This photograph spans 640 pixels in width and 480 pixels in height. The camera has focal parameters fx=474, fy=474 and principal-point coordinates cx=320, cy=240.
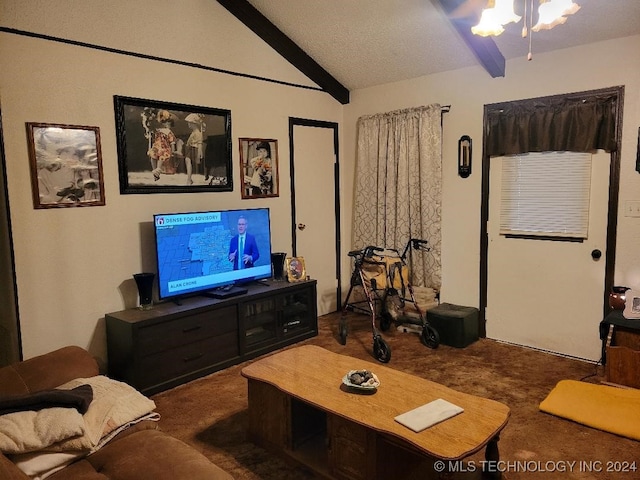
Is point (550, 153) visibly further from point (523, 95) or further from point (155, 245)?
point (155, 245)

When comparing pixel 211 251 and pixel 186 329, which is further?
pixel 211 251

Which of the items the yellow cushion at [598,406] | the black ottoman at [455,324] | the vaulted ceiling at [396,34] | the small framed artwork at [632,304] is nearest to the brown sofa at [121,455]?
the yellow cushion at [598,406]

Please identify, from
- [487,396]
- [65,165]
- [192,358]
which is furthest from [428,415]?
[65,165]

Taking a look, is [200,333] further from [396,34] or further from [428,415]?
[396,34]

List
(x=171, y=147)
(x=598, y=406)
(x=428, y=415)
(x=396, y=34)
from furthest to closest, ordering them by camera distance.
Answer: (x=396, y=34)
(x=171, y=147)
(x=598, y=406)
(x=428, y=415)

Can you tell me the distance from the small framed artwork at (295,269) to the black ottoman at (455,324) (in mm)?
1243

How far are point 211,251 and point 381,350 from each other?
→ 1616 mm

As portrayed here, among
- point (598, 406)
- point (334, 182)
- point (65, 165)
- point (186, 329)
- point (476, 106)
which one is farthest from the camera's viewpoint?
point (334, 182)

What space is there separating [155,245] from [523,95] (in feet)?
10.8

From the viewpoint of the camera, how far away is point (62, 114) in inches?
127

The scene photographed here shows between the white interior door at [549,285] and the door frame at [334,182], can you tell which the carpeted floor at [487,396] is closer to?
the white interior door at [549,285]

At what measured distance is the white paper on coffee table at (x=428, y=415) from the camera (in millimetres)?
1996

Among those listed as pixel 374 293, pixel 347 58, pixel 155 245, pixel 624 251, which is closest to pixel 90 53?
pixel 155 245

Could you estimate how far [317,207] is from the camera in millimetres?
5172
